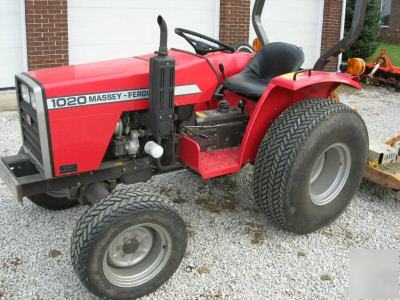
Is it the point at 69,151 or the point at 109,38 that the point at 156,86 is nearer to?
the point at 69,151

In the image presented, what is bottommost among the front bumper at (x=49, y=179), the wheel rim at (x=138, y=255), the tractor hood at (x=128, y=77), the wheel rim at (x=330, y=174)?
the wheel rim at (x=138, y=255)

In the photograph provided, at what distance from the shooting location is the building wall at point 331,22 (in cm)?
1020

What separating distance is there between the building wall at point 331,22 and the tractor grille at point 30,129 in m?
8.17

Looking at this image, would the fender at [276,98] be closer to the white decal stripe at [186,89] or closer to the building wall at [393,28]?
the white decal stripe at [186,89]

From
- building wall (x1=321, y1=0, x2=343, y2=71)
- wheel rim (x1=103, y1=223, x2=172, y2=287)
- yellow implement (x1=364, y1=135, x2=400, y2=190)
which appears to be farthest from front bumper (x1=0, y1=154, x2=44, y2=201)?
building wall (x1=321, y1=0, x2=343, y2=71)

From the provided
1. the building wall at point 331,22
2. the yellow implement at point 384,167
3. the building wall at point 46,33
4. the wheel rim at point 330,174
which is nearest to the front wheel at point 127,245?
the wheel rim at point 330,174

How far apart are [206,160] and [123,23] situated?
16.5 ft

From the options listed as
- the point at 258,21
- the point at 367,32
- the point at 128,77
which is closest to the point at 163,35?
the point at 128,77

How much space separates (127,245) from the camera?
2.68m

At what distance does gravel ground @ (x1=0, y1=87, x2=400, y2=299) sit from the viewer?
9.43ft

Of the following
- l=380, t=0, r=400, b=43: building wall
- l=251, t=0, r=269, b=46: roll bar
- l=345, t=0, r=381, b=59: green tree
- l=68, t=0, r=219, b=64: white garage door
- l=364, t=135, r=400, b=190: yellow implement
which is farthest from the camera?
l=380, t=0, r=400, b=43: building wall

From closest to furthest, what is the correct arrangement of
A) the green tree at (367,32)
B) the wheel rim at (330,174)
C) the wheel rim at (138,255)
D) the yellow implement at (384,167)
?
the wheel rim at (138,255), the wheel rim at (330,174), the yellow implement at (384,167), the green tree at (367,32)

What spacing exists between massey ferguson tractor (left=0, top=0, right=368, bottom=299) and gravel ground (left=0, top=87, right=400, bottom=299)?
0.61 feet

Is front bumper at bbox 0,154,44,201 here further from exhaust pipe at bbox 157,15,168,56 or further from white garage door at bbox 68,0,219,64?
white garage door at bbox 68,0,219,64
